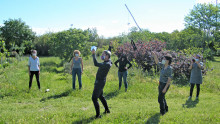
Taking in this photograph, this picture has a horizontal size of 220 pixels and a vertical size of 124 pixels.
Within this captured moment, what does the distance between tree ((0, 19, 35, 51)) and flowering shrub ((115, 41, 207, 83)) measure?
1428cm

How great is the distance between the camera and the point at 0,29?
21.7 metres

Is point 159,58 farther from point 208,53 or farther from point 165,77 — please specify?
point 208,53

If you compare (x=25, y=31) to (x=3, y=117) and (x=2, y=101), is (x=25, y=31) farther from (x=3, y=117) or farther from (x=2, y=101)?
(x=3, y=117)

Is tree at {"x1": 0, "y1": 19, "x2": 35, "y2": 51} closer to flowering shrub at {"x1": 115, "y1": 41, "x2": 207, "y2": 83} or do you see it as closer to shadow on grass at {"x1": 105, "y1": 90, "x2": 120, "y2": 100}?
flowering shrub at {"x1": 115, "y1": 41, "x2": 207, "y2": 83}

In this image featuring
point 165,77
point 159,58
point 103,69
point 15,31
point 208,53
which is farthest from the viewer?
point 208,53

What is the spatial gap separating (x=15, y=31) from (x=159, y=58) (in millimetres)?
18560

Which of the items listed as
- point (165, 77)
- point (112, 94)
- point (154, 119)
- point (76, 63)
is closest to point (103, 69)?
point (165, 77)

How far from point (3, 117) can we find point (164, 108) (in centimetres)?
439

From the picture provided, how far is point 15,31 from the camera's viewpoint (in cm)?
2225

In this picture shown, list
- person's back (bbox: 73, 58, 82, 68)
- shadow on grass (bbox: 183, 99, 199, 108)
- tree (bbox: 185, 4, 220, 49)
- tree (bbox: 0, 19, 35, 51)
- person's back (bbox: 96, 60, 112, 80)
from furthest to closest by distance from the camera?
tree (bbox: 185, 4, 220, 49) < tree (bbox: 0, 19, 35, 51) < person's back (bbox: 73, 58, 82, 68) < shadow on grass (bbox: 183, 99, 199, 108) < person's back (bbox: 96, 60, 112, 80)

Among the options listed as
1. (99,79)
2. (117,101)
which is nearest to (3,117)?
(99,79)

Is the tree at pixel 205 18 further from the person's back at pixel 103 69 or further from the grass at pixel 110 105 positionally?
the person's back at pixel 103 69

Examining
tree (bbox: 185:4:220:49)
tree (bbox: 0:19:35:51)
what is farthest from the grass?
tree (bbox: 185:4:220:49)

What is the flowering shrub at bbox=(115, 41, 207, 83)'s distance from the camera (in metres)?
11.0
